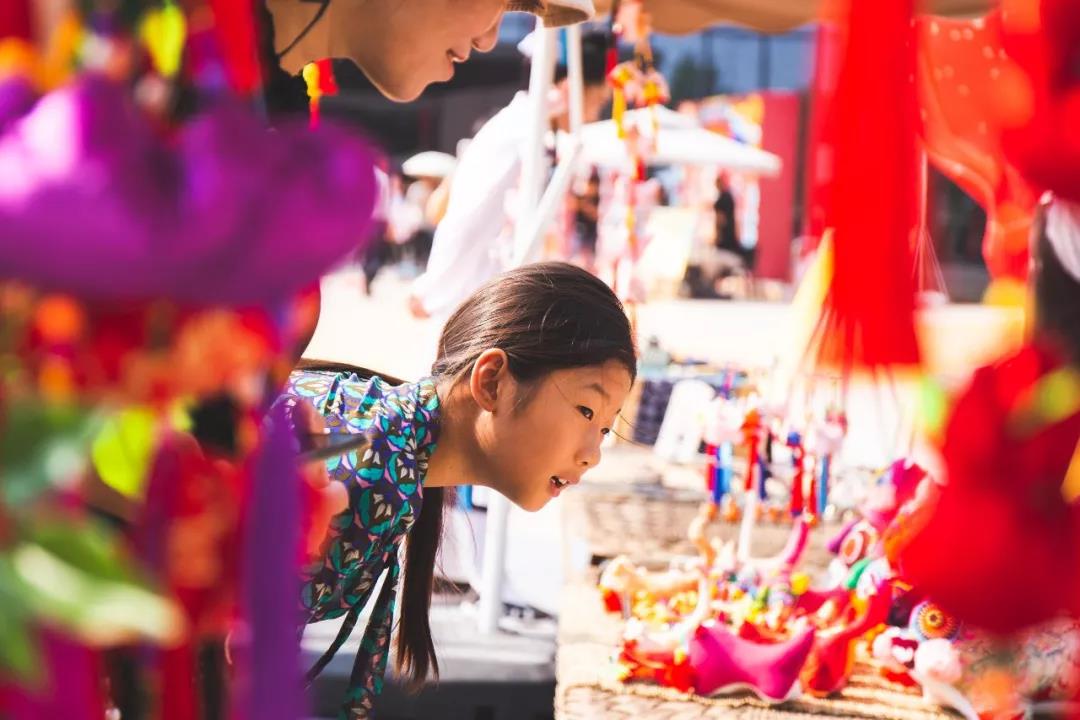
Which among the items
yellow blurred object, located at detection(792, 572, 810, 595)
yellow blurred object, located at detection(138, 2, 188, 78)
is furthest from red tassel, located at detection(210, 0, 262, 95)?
yellow blurred object, located at detection(792, 572, 810, 595)

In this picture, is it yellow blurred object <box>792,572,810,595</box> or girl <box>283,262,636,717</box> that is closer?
girl <box>283,262,636,717</box>

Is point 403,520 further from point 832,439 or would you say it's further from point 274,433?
point 832,439

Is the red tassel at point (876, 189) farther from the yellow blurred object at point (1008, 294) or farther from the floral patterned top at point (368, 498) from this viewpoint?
the floral patterned top at point (368, 498)

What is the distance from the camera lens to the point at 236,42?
0.47 m

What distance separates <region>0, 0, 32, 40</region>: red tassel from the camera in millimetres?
412

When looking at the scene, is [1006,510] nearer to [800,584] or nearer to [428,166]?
[800,584]

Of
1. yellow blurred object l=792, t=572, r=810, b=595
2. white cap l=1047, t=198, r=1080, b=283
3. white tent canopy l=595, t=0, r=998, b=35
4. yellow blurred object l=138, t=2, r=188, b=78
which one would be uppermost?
white tent canopy l=595, t=0, r=998, b=35

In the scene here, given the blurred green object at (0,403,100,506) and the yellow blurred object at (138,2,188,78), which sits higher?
the yellow blurred object at (138,2,188,78)

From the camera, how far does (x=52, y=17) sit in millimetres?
418

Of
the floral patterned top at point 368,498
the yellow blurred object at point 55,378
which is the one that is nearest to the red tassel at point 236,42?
the yellow blurred object at point 55,378

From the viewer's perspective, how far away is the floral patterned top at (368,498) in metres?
1.21

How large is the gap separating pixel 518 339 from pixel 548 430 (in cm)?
11

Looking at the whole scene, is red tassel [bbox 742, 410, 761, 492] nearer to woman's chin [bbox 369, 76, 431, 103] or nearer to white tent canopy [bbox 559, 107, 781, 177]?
woman's chin [bbox 369, 76, 431, 103]

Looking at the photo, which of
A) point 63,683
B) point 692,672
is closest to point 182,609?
point 63,683
